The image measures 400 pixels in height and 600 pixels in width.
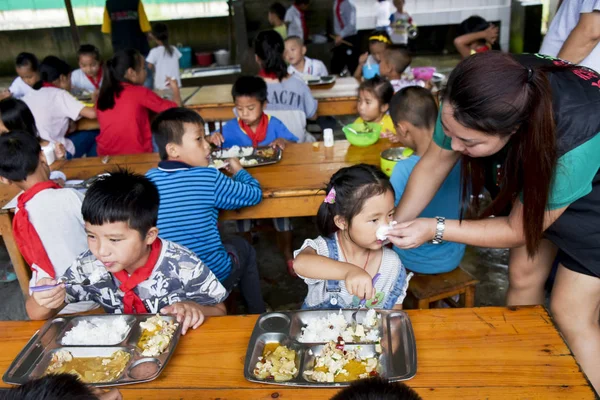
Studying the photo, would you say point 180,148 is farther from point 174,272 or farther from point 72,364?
point 72,364

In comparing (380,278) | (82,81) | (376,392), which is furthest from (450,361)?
(82,81)

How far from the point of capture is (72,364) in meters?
1.42

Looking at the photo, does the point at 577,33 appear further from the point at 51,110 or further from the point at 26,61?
the point at 26,61

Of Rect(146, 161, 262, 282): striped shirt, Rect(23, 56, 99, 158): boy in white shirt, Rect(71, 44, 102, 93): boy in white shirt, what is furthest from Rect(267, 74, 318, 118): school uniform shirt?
Rect(71, 44, 102, 93): boy in white shirt

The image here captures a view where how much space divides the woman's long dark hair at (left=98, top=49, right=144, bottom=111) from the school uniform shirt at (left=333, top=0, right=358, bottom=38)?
516 centimetres

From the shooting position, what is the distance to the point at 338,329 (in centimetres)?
148

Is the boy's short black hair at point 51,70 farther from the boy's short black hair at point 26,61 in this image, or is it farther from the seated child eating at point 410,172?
the seated child eating at point 410,172

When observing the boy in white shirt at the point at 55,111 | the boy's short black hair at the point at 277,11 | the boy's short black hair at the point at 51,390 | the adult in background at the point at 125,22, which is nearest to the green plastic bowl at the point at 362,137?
the boy in white shirt at the point at 55,111

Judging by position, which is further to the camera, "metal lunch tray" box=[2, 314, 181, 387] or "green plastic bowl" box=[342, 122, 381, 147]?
"green plastic bowl" box=[342, 122, 381, 147]

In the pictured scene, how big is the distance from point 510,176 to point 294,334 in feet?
2.83

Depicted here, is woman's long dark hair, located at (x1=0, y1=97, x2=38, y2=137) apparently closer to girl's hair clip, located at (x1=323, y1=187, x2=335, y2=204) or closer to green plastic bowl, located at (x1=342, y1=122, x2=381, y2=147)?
green plastic bowl, located at (x1=342, y1=122, x2=381, y2=147)

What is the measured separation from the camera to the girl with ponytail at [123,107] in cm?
395

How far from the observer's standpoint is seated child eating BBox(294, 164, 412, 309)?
182 cm

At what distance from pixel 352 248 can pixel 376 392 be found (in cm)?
113
